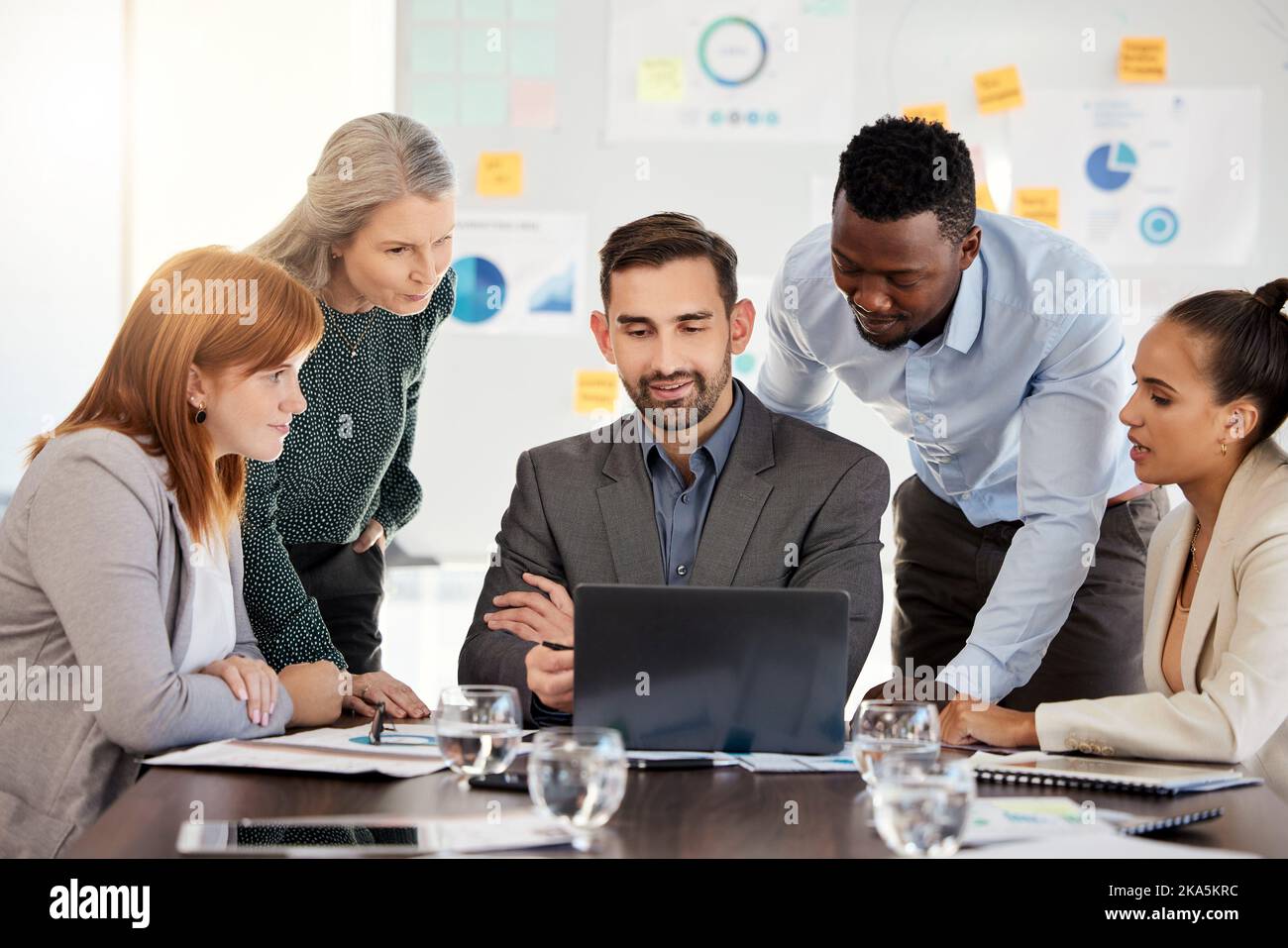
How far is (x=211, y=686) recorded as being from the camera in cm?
162

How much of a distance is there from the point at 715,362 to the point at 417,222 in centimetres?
61

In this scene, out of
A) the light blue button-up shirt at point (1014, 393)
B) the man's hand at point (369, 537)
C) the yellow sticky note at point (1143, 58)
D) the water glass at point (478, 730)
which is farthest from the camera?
the yellow sticky note at point (1143, 58)

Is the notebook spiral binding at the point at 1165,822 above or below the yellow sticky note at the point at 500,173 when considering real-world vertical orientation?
below

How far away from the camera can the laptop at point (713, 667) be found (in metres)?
1.50

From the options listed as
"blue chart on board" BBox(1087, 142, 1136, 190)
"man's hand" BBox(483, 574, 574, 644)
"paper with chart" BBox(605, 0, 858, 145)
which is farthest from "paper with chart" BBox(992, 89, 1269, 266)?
"man's hand" BBox(483, 574, 574, 644)

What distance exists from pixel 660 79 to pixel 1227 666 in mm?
2505

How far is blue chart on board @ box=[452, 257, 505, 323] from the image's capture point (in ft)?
12.4

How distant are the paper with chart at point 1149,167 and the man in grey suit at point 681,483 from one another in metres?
1.88

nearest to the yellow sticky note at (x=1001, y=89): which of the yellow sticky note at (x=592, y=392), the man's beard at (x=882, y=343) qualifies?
the yellow sticky note at (x=592, y=392)

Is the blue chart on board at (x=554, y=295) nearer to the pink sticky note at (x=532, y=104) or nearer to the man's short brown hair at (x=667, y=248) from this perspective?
the pink sticky note at (x=532, y=104)

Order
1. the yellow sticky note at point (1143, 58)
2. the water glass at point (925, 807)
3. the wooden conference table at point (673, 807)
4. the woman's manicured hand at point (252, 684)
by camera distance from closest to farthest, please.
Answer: the water glass at point (925, 807) → the wooden conference table at point (673, 807) → the woman's manicured hand at point (252, 684) → the yellow sticky note at point (1143, 58)

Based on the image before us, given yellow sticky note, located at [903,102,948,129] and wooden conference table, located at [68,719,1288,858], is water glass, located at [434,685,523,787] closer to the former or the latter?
wooden conference table, located at [68,719,1288,858]

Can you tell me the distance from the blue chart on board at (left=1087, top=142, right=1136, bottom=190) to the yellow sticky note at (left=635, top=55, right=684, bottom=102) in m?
1.17

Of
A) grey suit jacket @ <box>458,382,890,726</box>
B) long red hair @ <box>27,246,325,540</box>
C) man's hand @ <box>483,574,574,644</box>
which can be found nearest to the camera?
long red hair @ <box>27,246,325,540</box>
